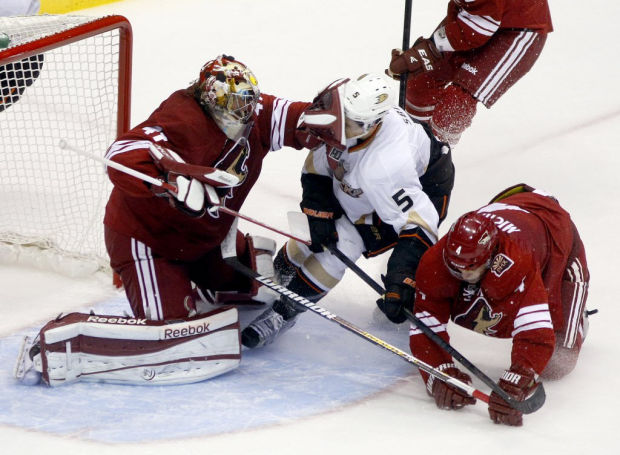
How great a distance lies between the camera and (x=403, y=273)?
2855 mm

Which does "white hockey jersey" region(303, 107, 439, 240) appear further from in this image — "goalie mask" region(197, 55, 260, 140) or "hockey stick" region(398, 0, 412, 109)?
"hockey stick" region(398, 0, 412, 109)

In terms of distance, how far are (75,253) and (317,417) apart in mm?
1389

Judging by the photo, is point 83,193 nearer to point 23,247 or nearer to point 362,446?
point 23,247

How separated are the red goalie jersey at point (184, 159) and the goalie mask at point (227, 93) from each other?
0.05 metres

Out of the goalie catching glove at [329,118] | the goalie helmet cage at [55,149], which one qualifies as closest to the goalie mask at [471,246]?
the goalie catching glove at [329,118]

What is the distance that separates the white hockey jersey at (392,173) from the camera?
285 cm

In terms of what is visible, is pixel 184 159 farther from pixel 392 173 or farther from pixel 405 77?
pixel 405 77

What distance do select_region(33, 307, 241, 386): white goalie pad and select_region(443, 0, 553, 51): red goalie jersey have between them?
1555 mm

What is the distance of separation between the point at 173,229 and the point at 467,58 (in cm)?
156

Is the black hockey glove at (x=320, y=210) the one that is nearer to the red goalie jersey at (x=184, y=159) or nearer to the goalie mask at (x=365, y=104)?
the red goalie jersey at (x=184, y=159)

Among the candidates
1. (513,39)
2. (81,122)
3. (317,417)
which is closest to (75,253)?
(81,122)

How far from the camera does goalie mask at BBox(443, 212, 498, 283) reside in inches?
99.7

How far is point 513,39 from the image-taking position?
3768mm

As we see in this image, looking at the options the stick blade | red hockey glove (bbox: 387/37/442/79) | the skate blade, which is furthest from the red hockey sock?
the skate blade
